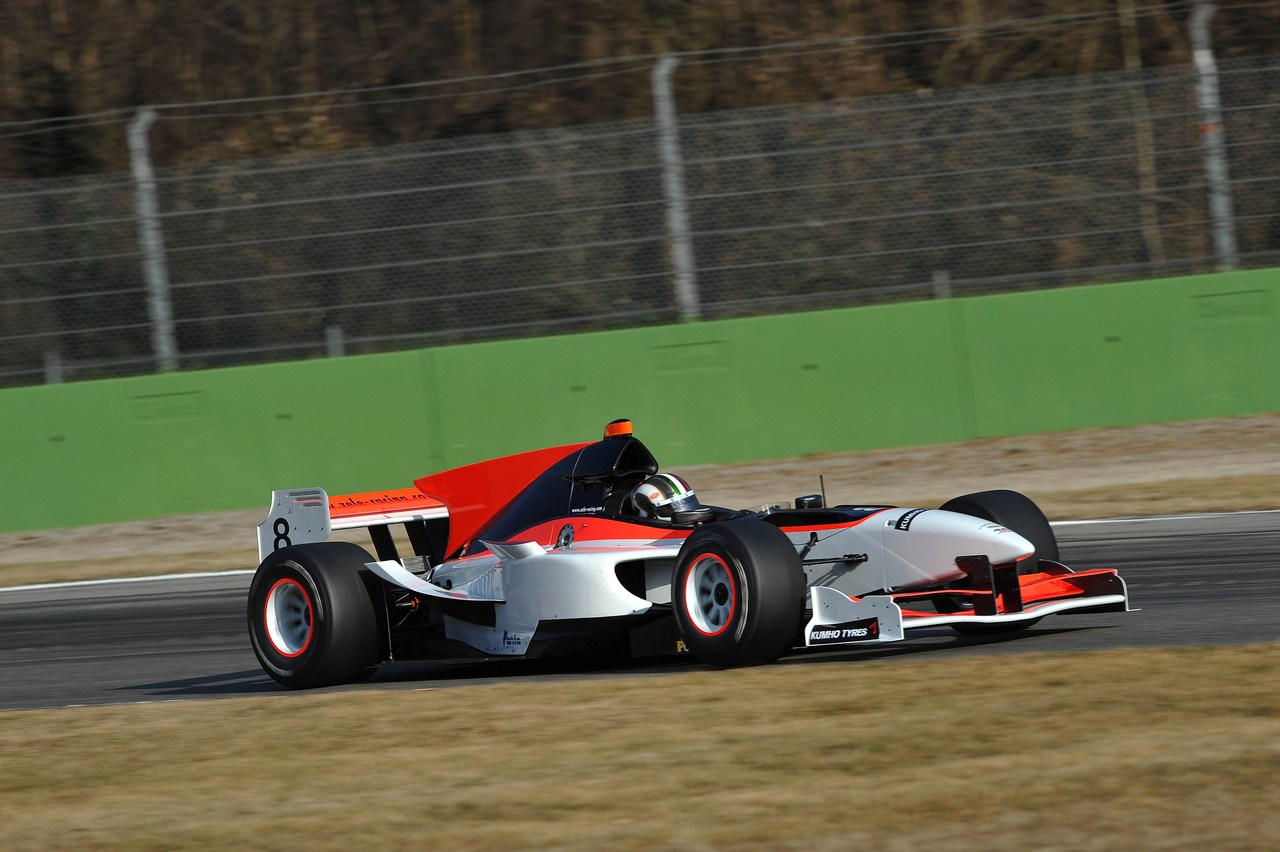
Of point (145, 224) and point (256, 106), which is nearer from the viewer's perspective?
point (145, 224)

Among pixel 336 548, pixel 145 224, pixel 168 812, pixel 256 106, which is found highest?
pixel 256 106

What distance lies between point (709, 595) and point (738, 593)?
0.93 feet

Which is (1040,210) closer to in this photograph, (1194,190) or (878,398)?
(1194,190)

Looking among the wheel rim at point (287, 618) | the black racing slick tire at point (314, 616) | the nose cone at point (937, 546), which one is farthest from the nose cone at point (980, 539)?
the wheel rim at point (287, 618)

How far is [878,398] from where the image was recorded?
1491 cm

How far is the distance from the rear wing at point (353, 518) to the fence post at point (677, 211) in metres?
6.65

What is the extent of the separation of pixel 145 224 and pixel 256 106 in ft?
23.4

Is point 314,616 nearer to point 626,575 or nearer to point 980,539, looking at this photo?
point 626,575

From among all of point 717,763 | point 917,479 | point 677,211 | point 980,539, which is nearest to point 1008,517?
point 980,539

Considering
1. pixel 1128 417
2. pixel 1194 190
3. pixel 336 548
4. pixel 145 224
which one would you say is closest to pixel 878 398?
pixel 1128 417

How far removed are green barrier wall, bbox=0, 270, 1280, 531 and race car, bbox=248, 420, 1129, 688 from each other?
6.37 metres

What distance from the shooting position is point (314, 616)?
7707 mm

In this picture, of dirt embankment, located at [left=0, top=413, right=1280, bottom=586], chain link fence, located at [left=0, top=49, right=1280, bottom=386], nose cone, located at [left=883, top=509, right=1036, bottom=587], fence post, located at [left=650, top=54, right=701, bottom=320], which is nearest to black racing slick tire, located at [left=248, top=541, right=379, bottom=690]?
nose cone, located at [left=883, top=509, right=1036, bottom=587]

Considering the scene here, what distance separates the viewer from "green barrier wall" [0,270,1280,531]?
1481cm
